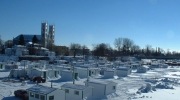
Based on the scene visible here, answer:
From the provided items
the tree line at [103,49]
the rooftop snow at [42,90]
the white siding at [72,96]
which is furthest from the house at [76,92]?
the tree line at [103,49]

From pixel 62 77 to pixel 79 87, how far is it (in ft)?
59.2

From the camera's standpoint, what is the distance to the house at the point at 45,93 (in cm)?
2367

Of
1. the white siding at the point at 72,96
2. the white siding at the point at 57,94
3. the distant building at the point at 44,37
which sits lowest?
the white siding at the point at 72,96

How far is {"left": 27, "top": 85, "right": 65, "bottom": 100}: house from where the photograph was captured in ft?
77.7

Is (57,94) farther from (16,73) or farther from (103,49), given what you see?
(103,49)

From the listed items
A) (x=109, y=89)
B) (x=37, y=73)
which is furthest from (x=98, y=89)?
(x=37, y=73)

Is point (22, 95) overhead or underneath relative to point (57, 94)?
underneath

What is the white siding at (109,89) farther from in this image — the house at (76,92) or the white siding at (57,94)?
the white siding at (57,94)

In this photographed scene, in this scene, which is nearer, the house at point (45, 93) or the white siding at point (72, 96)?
the house at point (45, 93)

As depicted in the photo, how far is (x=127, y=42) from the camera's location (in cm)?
14900

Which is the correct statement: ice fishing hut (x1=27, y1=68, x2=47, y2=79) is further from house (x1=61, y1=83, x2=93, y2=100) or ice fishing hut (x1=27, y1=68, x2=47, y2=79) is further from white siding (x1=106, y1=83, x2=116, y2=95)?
house (x1=61, y1=83, x2=93, y2=100)

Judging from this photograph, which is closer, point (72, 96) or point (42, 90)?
point (42, 90)

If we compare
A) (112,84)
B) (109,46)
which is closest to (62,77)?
(112,84)

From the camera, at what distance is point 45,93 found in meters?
23.7
